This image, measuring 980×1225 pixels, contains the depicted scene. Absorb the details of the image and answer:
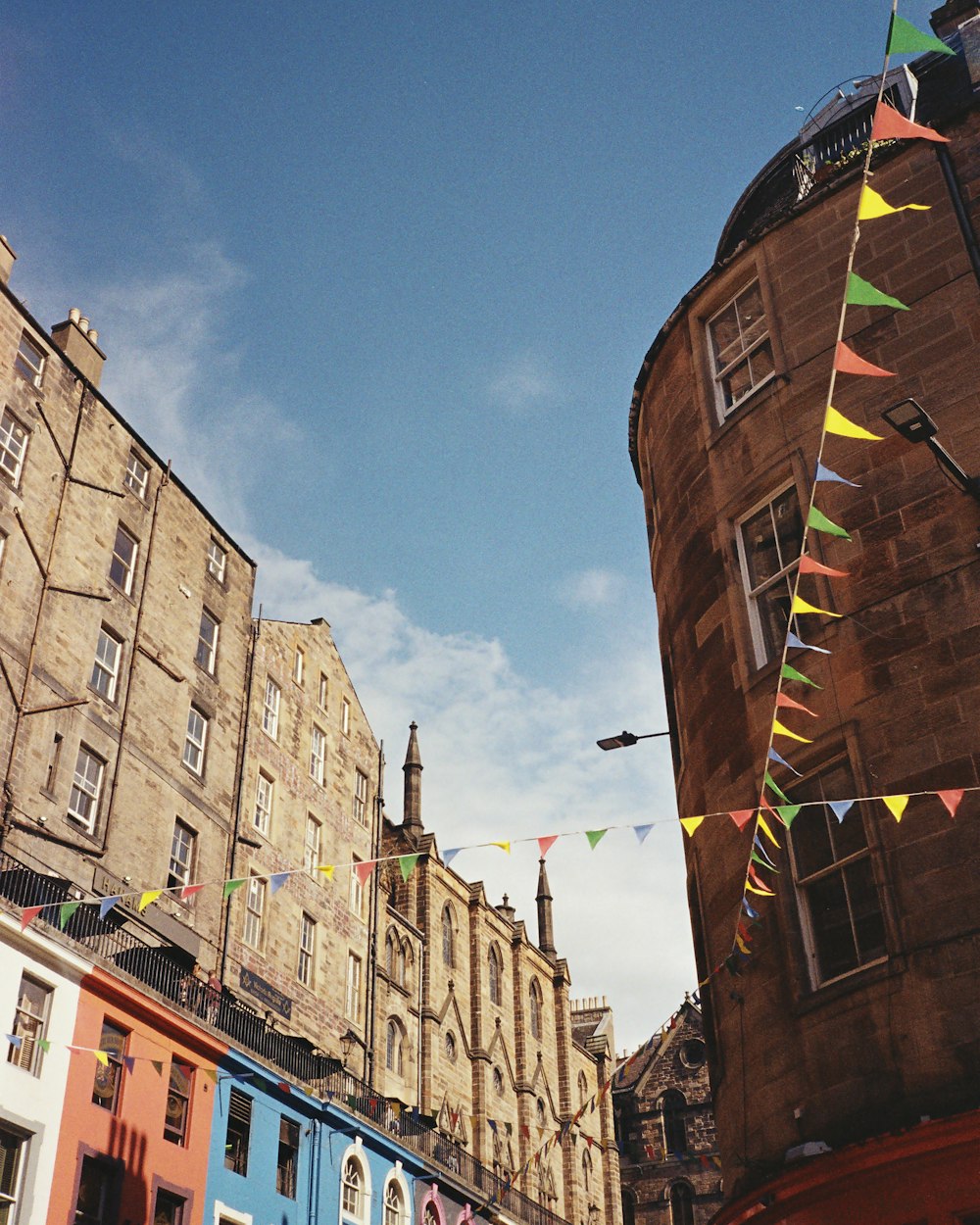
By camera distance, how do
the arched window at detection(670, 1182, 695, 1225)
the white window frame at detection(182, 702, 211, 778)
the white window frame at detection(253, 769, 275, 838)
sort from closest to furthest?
the white window frame at detection(182, 702, 211, 778) < the white window frame at detection(253, 769, 275, 838) < the arched window at detection(670, 1182, 695, 1225)

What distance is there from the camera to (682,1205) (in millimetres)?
57562

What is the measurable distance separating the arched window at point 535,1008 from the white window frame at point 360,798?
15.0 meters

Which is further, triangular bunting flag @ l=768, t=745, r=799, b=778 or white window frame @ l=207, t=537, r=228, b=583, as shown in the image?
white window frame @ l=207, t=537, r=228, b=583

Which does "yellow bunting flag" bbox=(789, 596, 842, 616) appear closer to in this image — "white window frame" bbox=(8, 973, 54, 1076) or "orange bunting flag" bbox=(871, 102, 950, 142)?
"orange bunting flag" bbox=(871, 102, 950, 142)

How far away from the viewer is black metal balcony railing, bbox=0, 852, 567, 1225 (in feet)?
76.2

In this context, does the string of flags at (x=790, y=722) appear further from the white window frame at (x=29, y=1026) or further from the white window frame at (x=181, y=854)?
the white window frame at (x=181, y=854)

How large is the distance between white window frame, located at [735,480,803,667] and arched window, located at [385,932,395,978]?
27953mm

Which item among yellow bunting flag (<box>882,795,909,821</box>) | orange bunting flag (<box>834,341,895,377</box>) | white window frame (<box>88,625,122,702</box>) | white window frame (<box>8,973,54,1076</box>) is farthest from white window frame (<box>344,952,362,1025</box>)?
orange bunting flag (<box>834,341,895,377</box>)

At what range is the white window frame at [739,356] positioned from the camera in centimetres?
1566

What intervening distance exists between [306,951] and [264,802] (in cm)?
395

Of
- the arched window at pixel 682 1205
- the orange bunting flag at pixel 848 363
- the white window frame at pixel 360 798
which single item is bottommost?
the orange bunting flag at pixel 848 363

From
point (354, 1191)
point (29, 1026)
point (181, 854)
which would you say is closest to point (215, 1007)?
point (181, 854)

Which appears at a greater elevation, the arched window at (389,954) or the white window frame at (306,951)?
the arched window at (389,954)

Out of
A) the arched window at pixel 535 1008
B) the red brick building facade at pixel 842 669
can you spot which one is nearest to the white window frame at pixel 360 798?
the arched window at pixel 535 1008
